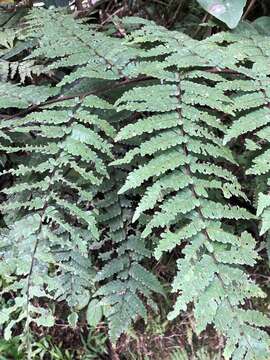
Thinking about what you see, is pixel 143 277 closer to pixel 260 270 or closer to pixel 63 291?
pixel 63 291

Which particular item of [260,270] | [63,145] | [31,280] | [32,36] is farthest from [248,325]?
[32,36]

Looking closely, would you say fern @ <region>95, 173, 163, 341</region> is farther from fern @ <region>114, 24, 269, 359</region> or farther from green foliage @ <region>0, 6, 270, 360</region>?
fern @ <region>114, 24, 269, 359</region>

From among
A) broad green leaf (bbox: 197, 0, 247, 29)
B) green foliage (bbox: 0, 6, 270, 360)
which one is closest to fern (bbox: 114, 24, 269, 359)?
green foliage (bbox: 0, 6, 270, 360)

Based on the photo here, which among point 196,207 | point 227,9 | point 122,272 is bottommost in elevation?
point 122,272

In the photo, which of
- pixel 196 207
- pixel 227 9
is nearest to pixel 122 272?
pixel 196 207

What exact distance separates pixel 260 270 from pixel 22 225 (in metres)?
1.07

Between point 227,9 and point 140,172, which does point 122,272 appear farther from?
point 227,9

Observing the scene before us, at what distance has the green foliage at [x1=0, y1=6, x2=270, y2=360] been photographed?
3.73 feet

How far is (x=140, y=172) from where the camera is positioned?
121 cm

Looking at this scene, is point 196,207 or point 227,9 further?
point 227,9

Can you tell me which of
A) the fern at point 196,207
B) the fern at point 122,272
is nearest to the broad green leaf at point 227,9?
the fern at point 196,207

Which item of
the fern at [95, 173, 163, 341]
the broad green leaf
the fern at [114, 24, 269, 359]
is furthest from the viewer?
the broad green leaf

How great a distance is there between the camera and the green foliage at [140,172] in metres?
1.14

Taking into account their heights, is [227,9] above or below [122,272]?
above
